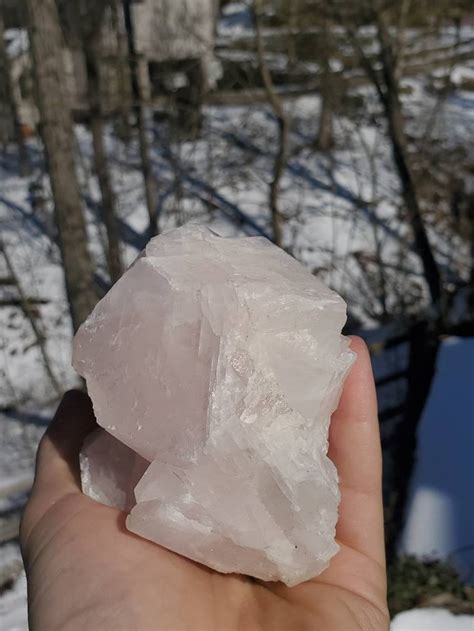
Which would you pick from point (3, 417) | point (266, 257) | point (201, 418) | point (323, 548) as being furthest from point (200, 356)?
point (3, 417)

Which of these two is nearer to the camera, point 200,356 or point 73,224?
point 200,356

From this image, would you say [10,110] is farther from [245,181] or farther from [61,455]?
[61,455]

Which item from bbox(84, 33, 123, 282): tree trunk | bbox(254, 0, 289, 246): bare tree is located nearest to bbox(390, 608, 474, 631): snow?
bbox(84, 33, 123, 282): tree trunk

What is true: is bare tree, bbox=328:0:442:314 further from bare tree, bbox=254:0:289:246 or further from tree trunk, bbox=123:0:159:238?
tree trunk, bbox=123:0:159:238

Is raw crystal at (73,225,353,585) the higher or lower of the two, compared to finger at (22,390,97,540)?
higher

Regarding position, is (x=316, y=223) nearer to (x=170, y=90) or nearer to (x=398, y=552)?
(x=170, y=90)

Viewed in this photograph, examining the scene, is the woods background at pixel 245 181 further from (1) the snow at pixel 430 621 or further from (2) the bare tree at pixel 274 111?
(1) the snow at pixel 430 621

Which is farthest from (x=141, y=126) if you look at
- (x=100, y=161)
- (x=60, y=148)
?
(x=60, y=148)
